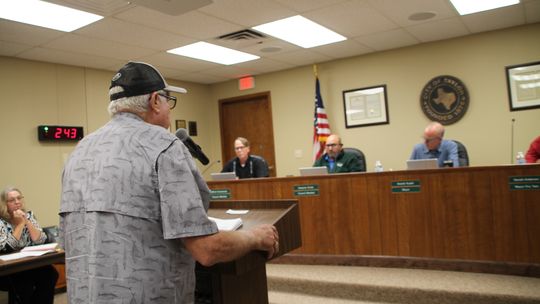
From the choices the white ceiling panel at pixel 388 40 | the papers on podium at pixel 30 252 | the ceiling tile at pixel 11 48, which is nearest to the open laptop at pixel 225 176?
the papers on podium at pixel 30 252

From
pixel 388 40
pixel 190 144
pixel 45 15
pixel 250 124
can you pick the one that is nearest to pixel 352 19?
pixel 388 40

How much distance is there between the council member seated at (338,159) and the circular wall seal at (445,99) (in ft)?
5.48

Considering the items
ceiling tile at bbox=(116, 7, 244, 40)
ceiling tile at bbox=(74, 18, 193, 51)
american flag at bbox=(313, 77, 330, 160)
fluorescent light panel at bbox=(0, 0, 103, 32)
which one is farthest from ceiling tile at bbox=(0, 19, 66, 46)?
american flag at bbox=(313, 77, 330, 160)

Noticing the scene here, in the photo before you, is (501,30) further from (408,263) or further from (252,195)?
(252,195)

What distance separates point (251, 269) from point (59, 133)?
4492 mm

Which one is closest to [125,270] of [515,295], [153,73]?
[153,73]

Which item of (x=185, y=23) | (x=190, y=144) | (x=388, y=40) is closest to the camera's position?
(x=190, y=144)

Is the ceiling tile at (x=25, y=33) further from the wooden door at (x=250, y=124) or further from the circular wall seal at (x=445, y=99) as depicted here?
the circular wall seal at (x=445, y=99)

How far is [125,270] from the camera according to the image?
1097 mm

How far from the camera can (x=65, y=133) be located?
5316 mm

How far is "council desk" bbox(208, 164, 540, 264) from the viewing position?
128 inches

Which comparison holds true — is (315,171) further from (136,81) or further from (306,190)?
(136,81)

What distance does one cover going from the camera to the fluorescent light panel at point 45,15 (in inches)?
136

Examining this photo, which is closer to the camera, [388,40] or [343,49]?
[388,40]
